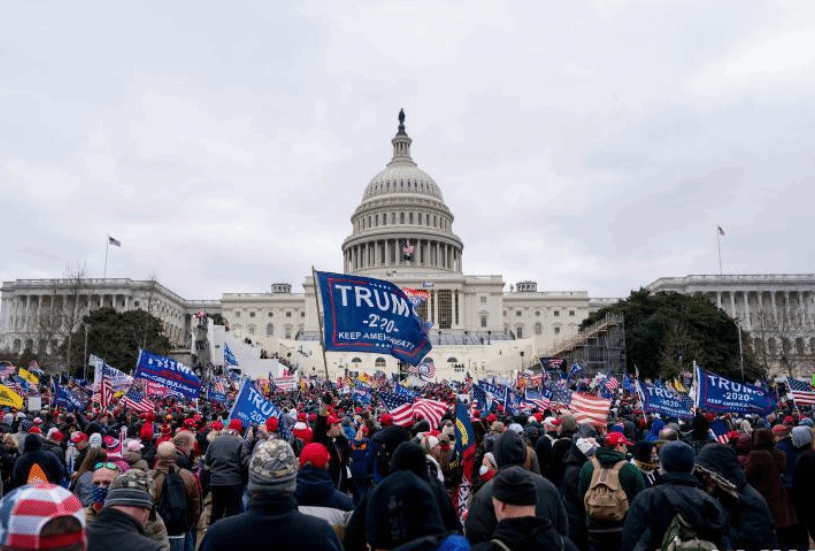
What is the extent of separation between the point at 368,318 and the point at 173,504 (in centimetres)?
568

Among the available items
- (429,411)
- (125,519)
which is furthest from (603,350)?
(125,519)

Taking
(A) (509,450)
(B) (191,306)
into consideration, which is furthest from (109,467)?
(B) (191,306)

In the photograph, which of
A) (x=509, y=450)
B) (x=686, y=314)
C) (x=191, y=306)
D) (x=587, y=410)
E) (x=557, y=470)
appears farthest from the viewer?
(x=191, y=306)

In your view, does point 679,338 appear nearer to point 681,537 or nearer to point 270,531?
point 681,537

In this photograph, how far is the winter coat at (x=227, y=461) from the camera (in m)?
8.36

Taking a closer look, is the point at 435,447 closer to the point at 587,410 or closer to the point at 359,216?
the point at 587,410

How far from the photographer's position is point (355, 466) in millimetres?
8539

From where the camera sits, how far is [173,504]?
6473 millimetres

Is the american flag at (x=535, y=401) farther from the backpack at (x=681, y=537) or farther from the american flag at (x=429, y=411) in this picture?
the backpack at (x=681, y=537)

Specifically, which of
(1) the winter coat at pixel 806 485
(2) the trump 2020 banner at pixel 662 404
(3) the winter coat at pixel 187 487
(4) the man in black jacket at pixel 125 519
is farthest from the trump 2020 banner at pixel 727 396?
(4) the man in black jacket at pixel 125 519

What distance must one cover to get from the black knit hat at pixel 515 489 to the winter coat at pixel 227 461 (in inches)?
211

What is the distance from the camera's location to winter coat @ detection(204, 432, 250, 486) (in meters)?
8.36

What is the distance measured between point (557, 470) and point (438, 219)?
328ft

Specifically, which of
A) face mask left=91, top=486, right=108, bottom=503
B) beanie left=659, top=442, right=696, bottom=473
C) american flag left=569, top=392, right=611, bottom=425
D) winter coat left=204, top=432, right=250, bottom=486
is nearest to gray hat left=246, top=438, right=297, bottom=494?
face mask left=91, top=486, right=108, bottom=503
